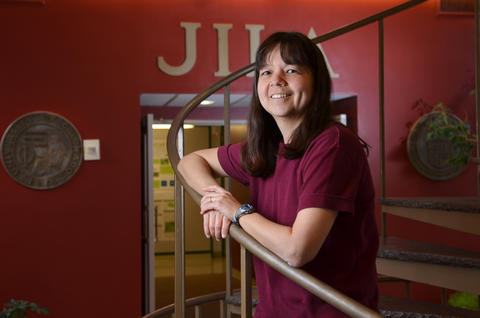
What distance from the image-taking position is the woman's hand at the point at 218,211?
4.83ft

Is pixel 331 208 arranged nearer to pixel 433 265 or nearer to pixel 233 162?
pixel 233 162

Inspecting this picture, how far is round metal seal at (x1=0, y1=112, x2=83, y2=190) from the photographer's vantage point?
437cm

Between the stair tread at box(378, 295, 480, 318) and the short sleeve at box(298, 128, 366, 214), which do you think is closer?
the short sleeve at box(298, 128, 366, 214)

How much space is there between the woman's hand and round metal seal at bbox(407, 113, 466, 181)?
375 cm

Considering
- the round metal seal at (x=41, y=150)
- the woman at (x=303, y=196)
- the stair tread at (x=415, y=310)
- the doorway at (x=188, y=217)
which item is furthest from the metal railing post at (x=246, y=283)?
the doorway at (x=188, y=217)

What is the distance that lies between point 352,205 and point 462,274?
1136 millimetres

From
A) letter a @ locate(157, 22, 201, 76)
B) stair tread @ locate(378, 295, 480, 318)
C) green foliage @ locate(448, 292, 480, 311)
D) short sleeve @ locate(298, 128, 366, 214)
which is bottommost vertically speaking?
green foliage @ locate(448, 292, 480, 311)

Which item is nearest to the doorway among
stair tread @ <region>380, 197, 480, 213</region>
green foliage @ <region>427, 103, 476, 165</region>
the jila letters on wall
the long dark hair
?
the jila letters on wall

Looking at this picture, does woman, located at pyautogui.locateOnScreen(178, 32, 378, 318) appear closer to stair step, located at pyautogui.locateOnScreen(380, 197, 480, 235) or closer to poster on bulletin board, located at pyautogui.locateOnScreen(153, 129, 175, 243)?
stair step, located at pyautogui.locateOnScreen(380, 197, 480, 235)

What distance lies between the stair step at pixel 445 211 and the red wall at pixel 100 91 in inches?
92.1

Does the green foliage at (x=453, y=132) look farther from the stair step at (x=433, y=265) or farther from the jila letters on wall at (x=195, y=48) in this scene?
the stair step at (x=433, y=265)

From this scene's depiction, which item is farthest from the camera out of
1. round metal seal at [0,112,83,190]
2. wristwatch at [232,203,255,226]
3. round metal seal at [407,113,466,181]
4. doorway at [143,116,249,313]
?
doorway at [143,116,249,313]

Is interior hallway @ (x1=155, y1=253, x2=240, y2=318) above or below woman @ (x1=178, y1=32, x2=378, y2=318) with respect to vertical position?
below

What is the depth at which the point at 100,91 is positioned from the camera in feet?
14.8
